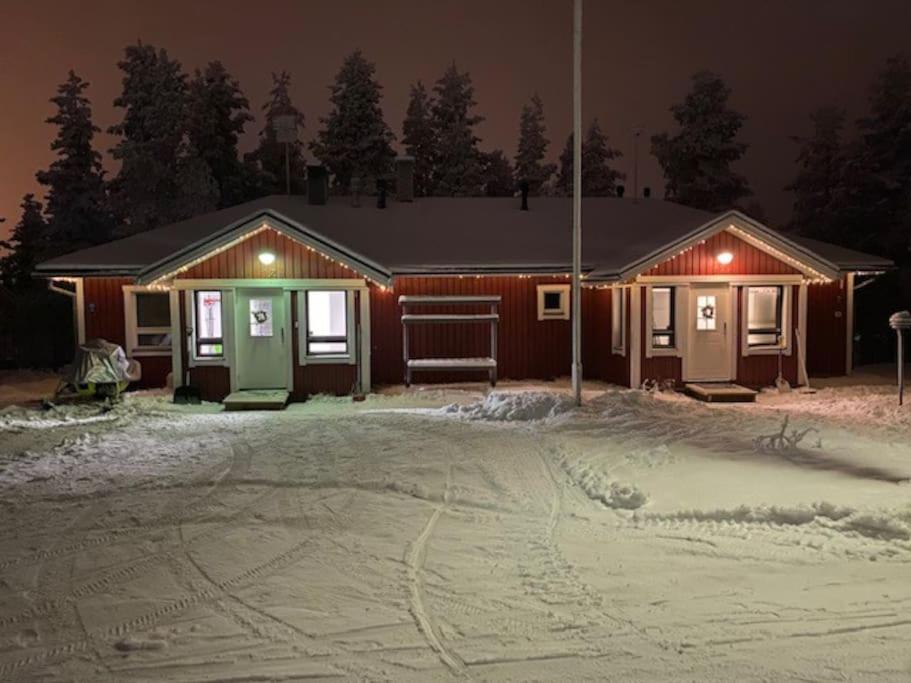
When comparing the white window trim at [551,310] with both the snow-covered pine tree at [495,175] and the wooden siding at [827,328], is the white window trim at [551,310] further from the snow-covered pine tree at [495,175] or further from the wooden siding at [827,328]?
the snow-covered pine tree at [495,175]

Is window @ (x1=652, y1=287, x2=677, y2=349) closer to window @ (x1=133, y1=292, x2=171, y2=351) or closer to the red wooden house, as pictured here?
the red wooden house

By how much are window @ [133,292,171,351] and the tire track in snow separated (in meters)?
13.4

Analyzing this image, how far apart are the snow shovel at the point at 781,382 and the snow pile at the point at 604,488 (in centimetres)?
1025

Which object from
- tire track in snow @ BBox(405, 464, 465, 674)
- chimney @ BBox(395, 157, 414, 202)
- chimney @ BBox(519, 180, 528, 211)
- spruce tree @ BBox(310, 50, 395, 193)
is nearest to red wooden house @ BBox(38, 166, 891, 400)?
chimney @ BBox(519, 180, 528, 211)

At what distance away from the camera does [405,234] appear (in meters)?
22.7

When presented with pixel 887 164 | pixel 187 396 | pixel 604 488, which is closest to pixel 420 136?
pixel 887 164

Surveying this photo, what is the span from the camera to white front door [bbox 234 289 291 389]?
1791cm

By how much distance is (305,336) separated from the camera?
18016 millimetres

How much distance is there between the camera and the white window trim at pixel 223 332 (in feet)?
57.8

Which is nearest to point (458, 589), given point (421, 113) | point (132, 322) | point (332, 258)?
point (332, 258)

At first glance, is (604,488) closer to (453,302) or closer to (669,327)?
(669,327)

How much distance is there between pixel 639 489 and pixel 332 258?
35.0 feet

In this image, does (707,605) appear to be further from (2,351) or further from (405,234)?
(2,351)

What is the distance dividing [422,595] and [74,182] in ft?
121
